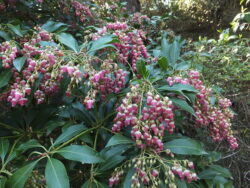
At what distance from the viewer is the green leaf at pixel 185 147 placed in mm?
996

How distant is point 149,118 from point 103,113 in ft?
1.34

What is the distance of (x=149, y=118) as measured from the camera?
924 millimetres

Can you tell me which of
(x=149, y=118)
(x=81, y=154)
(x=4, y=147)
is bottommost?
(x=4, y=147)

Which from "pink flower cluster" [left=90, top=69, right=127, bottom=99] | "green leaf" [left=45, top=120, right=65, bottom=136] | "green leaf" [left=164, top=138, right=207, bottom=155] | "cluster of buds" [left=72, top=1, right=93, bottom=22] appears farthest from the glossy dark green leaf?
"cluster of buds" [left=72, top=1, right=93, bottom=22]

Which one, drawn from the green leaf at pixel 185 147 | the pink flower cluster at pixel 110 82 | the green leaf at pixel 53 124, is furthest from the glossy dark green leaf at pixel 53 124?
the green leaf at pixel 185 147

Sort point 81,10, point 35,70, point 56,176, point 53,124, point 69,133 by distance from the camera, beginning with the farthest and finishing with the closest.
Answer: point 81,10 < point 53,124 < point 69,133 < point 35,70 < point 56,176

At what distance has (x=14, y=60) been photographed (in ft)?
3.59

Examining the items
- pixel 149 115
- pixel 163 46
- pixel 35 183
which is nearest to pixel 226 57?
pixel 163 46

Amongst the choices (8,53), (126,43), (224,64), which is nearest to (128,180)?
(126,43)

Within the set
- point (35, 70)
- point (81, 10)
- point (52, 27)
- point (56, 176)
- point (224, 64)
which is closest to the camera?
point (56, 176)

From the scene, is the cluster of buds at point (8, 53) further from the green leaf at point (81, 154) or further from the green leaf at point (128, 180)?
the green leaf at point (128, 180)

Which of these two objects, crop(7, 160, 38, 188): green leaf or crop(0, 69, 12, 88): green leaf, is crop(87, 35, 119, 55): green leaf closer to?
crop(0, 69, 12, 88): green leaf

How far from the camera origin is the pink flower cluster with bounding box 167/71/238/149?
111 cm

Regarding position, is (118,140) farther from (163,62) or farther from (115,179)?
(163,62)
